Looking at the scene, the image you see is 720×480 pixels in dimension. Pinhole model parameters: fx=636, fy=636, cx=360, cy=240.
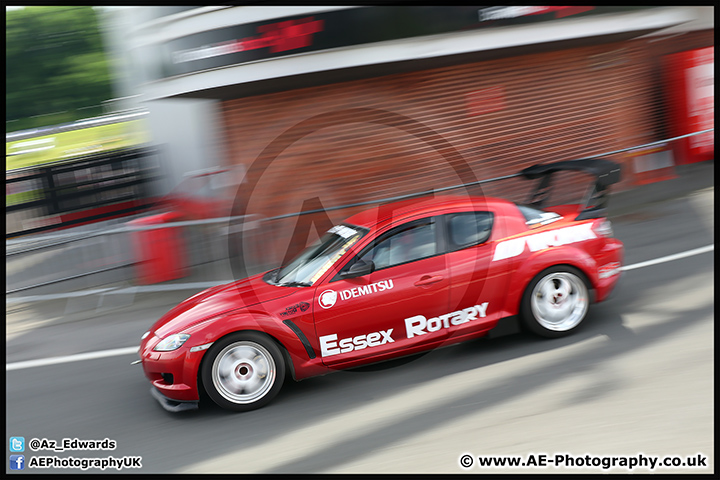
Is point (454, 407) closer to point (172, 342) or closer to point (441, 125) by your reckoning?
point (172, 342)

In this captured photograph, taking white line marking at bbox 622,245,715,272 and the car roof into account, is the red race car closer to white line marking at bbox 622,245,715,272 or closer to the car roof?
the car roof

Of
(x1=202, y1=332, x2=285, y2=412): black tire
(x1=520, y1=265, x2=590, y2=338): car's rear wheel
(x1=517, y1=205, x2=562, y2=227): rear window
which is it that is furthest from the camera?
(x1=517, y1=205, x2=562, y2=227): rear window

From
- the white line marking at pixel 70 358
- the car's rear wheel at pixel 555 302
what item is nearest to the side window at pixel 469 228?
the car's rear wheel at pixel 555 302

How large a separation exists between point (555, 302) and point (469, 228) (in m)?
1.03

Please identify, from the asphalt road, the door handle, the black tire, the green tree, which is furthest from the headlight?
the green tree

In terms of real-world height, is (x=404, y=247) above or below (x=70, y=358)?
above

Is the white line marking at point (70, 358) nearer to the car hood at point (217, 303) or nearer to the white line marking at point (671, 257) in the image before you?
the car hood at point (217, 303)

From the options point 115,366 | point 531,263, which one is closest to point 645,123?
point 531,263

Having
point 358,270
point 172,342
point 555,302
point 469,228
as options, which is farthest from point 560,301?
point 172,342

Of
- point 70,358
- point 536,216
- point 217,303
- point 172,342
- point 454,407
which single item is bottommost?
point 454,407

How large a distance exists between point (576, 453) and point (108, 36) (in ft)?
52.3

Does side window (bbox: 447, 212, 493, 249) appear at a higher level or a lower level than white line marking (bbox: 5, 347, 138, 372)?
higher

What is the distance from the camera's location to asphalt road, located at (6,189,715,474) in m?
4.25

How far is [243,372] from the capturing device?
16.9 ft
